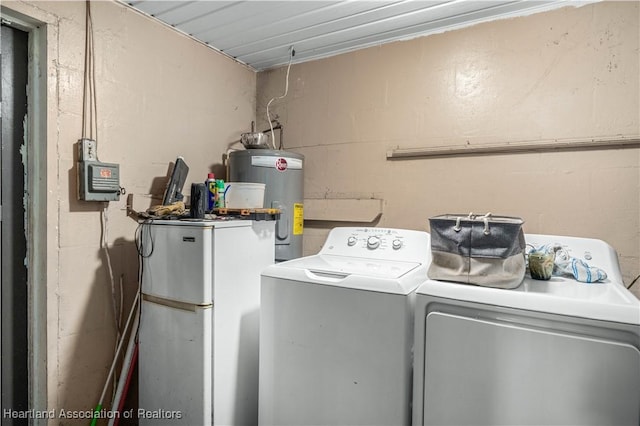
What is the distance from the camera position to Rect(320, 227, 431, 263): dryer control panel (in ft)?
5.82

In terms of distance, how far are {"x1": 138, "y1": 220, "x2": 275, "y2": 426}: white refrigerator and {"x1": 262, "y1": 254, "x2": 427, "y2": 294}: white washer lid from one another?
24 cm

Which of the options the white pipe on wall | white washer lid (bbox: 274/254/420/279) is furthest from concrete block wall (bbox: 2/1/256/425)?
A: the white pipe on wall

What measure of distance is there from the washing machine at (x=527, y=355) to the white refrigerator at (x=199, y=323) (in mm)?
835

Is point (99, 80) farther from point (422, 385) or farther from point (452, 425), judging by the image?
point (452, 425)

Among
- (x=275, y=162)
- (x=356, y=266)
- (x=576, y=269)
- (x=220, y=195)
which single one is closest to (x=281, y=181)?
Answer: (x=275, y=162)

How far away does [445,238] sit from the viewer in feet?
4.28

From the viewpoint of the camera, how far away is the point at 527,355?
43.9 inches

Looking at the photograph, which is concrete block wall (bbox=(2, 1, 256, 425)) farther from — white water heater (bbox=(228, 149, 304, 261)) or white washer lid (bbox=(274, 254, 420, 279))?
white washer lid (bbox=(274, 254, 420, 279))

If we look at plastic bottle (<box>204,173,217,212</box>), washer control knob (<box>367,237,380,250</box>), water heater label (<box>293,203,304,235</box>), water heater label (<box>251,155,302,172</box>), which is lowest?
washer control knob (<box>367,237,380,250</box>)

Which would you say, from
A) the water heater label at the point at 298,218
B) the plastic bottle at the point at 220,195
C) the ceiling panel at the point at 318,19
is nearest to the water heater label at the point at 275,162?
the water heater label at the point at 298,218

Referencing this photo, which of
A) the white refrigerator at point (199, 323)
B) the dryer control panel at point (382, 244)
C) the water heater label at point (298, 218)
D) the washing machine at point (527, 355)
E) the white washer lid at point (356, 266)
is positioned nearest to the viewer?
the washing machine at point (527, 355)

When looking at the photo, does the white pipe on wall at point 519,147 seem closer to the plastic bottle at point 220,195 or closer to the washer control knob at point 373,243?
the washer control knob at point 373,243

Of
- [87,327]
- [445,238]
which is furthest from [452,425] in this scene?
[87,327]

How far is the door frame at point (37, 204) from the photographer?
1.56m
